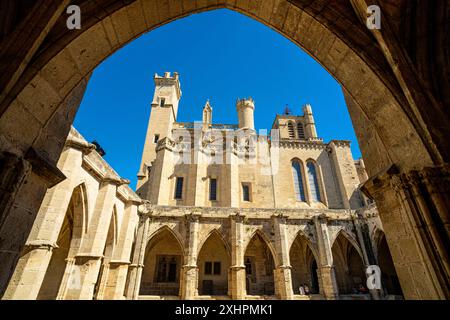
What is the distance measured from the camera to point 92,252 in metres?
8.70

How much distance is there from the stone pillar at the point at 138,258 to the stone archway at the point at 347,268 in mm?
13123

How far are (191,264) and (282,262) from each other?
5.48m

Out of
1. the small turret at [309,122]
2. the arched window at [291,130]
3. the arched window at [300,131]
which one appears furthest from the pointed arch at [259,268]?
the arched window at [300,131]

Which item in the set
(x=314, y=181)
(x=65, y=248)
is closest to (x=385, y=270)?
(x=314, y=181)

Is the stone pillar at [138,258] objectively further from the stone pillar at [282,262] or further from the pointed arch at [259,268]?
the stone pillar at [282,262]

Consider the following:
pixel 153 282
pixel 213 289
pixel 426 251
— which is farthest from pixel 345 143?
pixel 426 251

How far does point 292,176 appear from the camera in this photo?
861 inches

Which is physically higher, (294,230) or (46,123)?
(294,230)

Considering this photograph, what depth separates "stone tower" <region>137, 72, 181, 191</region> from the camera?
22.9m

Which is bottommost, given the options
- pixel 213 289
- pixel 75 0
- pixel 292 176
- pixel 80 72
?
pixel 213 289

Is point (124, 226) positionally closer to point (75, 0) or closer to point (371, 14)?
point (75, 0)

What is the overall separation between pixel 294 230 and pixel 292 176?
7.71 m

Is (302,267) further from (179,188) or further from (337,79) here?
(337,79)

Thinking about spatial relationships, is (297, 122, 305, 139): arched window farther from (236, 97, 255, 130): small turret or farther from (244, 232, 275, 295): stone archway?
(244, 232, 275, 295): stone archway
